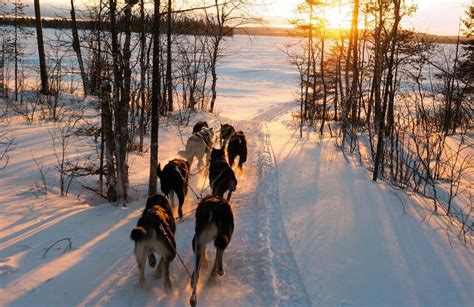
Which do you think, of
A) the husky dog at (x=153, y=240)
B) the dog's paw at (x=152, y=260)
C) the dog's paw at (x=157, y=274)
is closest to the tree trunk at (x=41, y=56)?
the dog's paw at (x=152, y=260)

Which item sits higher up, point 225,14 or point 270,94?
point 225,14

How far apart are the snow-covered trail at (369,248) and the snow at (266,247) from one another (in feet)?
0.06

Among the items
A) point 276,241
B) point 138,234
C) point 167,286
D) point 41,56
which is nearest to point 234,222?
point 276,241

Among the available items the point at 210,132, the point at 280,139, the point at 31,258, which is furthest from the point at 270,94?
the point at 31,258

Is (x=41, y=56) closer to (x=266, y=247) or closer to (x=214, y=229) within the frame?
(x=266, y=247)

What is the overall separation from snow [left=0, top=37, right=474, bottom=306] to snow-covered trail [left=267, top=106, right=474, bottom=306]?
0.02 meters

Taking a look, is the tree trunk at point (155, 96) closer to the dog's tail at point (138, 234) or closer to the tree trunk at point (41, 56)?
the dog's tail at point (138, 234)

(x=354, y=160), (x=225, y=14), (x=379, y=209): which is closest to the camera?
(x=379, y=209)

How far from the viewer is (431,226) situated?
623 cm

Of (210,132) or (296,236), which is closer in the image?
(296,236)

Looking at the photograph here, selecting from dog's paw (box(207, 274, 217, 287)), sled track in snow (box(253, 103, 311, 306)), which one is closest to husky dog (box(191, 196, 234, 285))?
dog's paw (box(207, 274, 217, 287))

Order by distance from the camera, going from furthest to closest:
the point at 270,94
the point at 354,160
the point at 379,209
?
the point at 270,94, the point at 354,160, the point at 379,209

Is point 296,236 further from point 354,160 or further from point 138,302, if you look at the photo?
point 354,160

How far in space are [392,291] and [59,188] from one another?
6.64m
